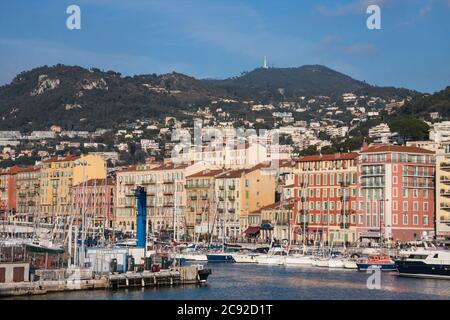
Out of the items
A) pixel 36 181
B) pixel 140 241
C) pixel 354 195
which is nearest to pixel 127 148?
pixel 36 181

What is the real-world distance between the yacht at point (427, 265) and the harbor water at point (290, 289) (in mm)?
1073

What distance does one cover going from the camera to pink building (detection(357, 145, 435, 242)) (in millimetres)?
94250

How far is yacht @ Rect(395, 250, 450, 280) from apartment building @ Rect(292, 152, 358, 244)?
2727 cm

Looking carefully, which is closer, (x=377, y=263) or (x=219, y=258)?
(x=377, y=263)

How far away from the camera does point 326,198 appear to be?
10075 cm

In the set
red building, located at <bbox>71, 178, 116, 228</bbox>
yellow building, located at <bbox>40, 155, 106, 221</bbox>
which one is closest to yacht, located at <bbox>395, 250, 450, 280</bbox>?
red building, located at <bbox>71, 178, 116, 228</bbox>

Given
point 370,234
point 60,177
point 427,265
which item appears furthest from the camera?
point 60,177

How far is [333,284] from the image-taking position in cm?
6091

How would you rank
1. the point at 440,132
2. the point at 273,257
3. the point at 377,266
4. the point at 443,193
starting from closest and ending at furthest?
the point at 377,266 → the point at 273,257 → the point at 443,193 → the point at 440,132

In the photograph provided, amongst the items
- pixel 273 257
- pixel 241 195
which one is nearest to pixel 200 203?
pixel 241 195

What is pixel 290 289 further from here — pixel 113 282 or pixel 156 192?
pixel 156 192

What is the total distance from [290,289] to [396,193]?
38.7m

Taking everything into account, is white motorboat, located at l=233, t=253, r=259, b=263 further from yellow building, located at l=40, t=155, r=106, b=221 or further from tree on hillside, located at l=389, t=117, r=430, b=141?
yellow building, located at l=40, t=155, r=106, b=221
